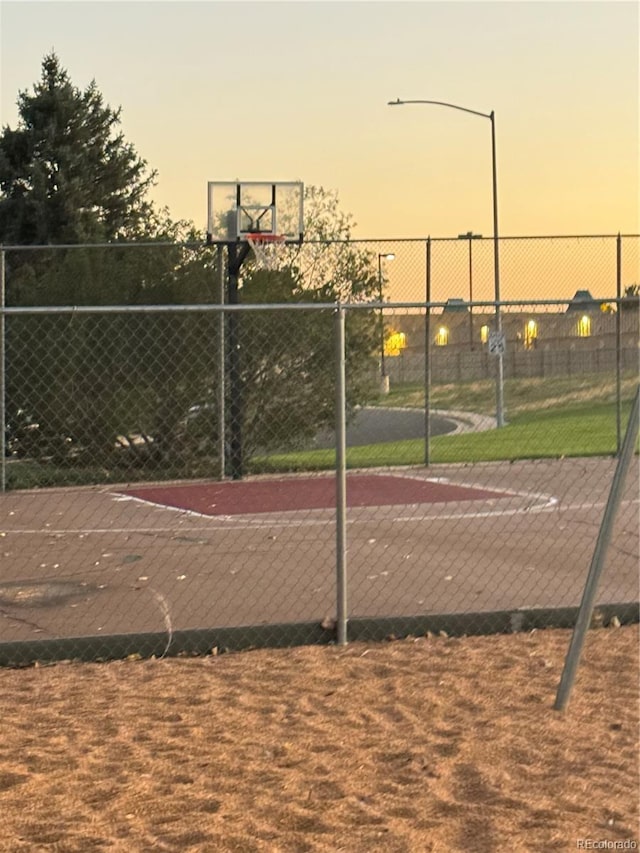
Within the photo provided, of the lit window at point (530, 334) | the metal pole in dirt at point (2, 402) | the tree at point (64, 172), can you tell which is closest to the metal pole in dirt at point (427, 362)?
the metal pole in dirt at point (2, 402)

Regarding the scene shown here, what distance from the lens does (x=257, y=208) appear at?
18.7 metres

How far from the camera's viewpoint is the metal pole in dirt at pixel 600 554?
18.6ft

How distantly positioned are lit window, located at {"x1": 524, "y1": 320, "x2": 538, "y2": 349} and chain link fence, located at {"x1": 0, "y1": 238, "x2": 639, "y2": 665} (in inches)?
2.2

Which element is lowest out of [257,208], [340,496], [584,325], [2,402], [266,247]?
[340,496]

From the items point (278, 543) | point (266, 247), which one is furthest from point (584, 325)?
point (278, 543)

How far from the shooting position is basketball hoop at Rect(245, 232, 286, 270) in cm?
1769

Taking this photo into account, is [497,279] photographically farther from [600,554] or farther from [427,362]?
[600,554]

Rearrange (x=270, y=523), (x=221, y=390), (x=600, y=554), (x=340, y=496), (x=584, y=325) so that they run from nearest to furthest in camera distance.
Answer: (x=600, y=554), (x=340, y=496), (x=270, y=523), (x=221, y=390), (x=584, y=325)

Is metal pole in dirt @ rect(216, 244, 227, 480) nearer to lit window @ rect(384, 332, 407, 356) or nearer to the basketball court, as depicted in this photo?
the basketball court

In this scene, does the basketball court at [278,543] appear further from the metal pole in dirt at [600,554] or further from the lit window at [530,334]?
the lit window at [530,334]

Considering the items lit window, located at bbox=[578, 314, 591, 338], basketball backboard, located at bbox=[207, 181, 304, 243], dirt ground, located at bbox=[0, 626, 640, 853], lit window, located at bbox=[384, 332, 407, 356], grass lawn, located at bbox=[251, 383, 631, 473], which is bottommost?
dirt ground, located at bbox=[0, 626, 640, 853]

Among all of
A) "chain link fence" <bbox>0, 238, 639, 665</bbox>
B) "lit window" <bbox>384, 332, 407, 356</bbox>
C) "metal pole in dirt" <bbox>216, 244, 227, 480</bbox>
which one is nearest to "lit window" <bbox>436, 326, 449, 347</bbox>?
"chain link fence" <bbox>0, 238, 639, 665</bbox>

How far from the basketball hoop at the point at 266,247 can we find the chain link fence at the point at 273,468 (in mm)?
388

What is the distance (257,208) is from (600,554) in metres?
13.6
